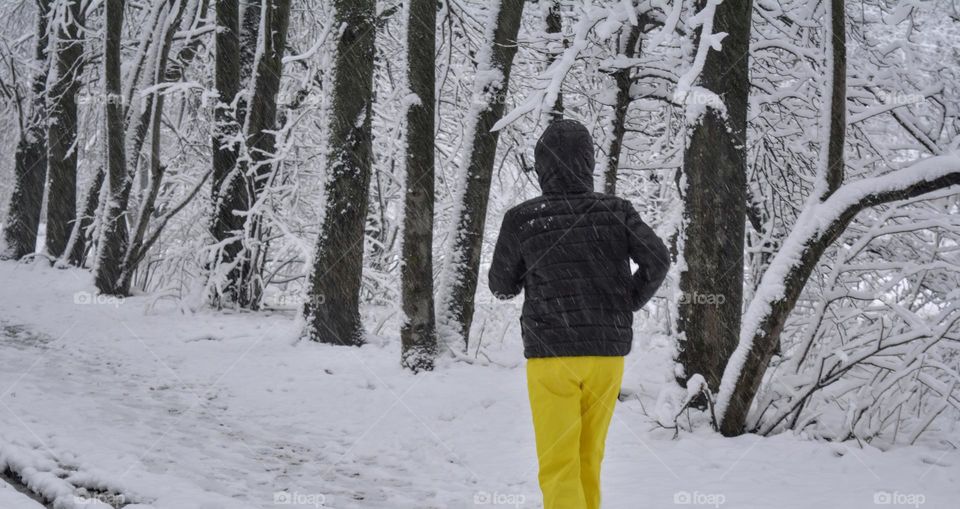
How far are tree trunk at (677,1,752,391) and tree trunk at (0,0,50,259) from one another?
49.1ft

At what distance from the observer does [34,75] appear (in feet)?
52.9

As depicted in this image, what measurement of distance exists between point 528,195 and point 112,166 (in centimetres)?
673

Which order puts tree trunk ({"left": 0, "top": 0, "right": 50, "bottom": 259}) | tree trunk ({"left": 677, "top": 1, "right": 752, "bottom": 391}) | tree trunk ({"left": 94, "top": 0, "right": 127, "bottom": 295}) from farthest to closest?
tree trunk ({"left": 0, "top": 0, "right": 50, "bottom": 259})
tree trunk ({"left": 94, "top": 0, "right": 127, "bottom": 295})
tree trunk ({"left": 677, "top": 1, "right": 752, "bottom": 391})

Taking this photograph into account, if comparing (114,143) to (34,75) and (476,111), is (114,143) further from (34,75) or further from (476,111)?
(476,111)

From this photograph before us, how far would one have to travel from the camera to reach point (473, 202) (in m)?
7.76

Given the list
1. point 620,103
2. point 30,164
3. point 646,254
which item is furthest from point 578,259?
point 30,164

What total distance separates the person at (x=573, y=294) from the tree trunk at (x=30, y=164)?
1577 cm

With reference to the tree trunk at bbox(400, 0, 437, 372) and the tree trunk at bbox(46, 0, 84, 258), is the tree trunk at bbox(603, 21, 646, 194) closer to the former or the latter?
the tree trunk at bbox(400, 0, 437, 372)

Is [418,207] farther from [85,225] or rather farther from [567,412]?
[85,225]

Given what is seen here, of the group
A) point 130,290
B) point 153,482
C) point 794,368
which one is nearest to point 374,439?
point 153,482

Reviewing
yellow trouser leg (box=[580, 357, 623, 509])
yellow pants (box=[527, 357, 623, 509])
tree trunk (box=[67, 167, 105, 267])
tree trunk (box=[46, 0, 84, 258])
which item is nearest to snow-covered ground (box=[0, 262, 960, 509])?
yellow trouser leg (box=[580, 357, 623, 509])

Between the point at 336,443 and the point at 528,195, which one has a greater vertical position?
the point at 528,195

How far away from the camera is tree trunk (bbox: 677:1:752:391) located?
5.55 m

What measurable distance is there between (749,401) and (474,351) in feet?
11.5
